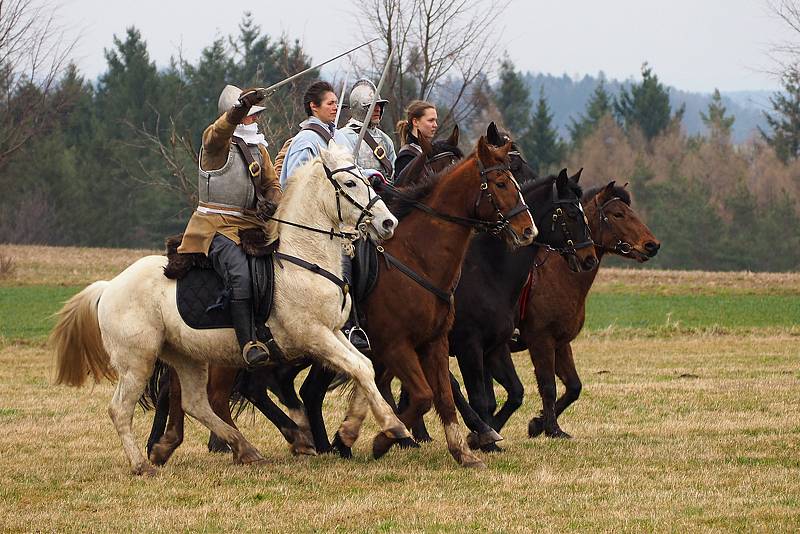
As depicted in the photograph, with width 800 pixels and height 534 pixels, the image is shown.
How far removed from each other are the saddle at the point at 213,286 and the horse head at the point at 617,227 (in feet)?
12.9

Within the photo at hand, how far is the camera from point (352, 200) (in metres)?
8.62

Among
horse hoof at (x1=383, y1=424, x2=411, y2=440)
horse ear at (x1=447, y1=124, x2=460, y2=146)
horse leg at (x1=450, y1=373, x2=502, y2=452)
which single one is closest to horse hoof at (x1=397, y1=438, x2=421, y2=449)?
horse leg at (x1=450, y1=373, x2=502, y2=452)

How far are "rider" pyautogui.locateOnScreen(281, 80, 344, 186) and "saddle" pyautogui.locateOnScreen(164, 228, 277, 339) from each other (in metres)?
1.11

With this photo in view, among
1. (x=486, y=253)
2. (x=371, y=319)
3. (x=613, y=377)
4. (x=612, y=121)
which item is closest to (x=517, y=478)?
(x=371, y=319)

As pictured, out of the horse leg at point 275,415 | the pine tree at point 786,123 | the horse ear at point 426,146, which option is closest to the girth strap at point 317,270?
the horse leg at point 275,415

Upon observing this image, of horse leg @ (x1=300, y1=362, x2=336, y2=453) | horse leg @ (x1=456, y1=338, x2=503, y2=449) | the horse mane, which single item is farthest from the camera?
the horse mane

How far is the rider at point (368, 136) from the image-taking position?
405 inches

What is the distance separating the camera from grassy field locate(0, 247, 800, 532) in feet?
23.0

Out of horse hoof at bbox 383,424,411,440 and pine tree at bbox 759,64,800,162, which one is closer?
horse hoof at bbox 383,424,411,440

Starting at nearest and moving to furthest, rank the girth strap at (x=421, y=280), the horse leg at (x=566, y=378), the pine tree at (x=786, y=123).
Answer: the girth strap at (x=421, y=280)
the horse leg at (x=566, y=378)
the pine tree at (x=786, y=123)

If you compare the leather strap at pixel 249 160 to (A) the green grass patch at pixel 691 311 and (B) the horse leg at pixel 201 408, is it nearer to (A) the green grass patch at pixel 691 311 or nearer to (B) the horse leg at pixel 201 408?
(B) the horse leg at pixel 201 408

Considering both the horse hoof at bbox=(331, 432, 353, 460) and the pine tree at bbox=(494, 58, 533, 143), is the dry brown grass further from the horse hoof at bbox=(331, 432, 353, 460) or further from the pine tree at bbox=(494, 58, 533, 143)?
the pine tree at bbox=(494, 58, 533, 143)

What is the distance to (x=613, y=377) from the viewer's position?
1588 cm

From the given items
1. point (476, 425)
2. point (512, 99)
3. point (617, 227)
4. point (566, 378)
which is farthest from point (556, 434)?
point (512, 99)
